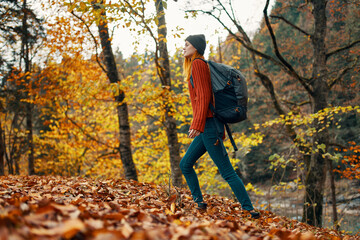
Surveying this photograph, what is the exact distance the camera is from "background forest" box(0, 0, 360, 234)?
6.45m

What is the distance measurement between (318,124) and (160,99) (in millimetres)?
4190

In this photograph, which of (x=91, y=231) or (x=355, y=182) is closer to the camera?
(x=91, y=231)

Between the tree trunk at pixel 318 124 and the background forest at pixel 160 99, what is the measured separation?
1.0 inches

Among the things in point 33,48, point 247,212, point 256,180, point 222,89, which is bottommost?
point 256,180

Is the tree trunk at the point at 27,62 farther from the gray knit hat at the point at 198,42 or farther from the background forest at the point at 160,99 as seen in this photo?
the gray knit hat at the point at 198,42

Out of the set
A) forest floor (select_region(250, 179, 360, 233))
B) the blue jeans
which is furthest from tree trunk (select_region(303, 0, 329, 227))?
the blue jeans

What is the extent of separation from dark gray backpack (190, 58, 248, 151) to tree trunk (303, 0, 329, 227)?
15.1 feet

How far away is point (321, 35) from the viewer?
7.16 meters

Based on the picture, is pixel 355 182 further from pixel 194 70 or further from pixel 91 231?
pixel 91 231

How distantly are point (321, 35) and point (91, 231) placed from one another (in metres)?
7.81

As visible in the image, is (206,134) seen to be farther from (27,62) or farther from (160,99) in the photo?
(27,62)

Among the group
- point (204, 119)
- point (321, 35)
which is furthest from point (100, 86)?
point (321, 35)

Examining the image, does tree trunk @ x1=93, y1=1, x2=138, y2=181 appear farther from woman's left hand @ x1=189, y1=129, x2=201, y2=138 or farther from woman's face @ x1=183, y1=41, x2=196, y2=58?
woman's left hand @ x1=189, y1=129, x2=201, y2=138

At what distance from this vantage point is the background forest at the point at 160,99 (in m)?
6.45
